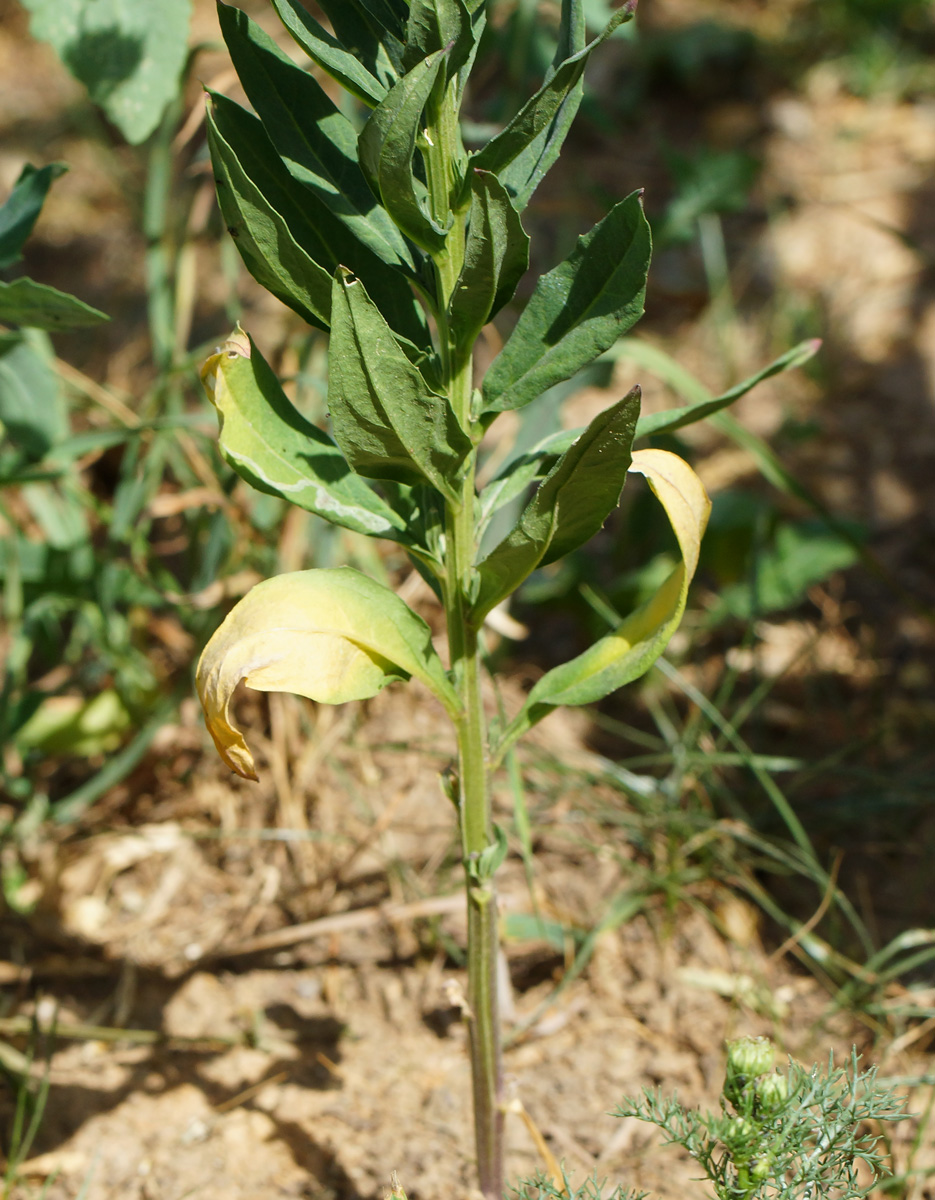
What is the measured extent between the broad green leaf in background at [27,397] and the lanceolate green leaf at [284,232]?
635 mm

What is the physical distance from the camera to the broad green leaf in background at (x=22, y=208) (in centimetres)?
109

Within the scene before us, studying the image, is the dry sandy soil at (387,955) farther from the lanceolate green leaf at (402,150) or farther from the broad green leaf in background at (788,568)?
the lanceolate green leaf at (402,150)

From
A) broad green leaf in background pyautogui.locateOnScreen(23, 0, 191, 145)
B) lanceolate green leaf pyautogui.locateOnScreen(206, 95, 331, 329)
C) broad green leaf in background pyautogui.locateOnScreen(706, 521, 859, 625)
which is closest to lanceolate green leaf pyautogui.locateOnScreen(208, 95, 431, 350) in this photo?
lanceolate green leaf pyautogui.locateOnScreen(206, 95, 331, 329)

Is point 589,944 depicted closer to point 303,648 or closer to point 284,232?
point 303,648

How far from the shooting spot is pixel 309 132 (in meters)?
0.87

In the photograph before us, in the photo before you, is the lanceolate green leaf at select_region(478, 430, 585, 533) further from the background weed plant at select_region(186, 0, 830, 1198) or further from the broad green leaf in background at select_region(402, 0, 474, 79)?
the broad green leaf in background at select_region(402, 0, 474, 79)

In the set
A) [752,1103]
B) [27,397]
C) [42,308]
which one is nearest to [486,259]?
[42,308]

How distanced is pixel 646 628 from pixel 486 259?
0.34 m

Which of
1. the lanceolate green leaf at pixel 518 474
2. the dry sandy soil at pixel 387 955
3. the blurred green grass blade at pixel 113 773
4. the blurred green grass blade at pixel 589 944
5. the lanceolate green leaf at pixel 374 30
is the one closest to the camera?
the lanceolate green leaf at pixel 374 30

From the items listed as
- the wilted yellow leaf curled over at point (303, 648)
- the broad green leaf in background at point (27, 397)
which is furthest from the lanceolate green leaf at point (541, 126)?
the broad green leaf in background at point (27, 397)

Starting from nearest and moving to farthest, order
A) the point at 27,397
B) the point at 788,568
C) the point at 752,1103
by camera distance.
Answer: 1. the point at 752,1103
2. the point at 27,397
3. the point at 788,568

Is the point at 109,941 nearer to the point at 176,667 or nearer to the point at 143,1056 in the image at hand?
the point at 143,1056

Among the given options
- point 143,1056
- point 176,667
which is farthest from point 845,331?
point 143,1056

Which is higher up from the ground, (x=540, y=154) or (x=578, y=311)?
(x=540, y=154)
